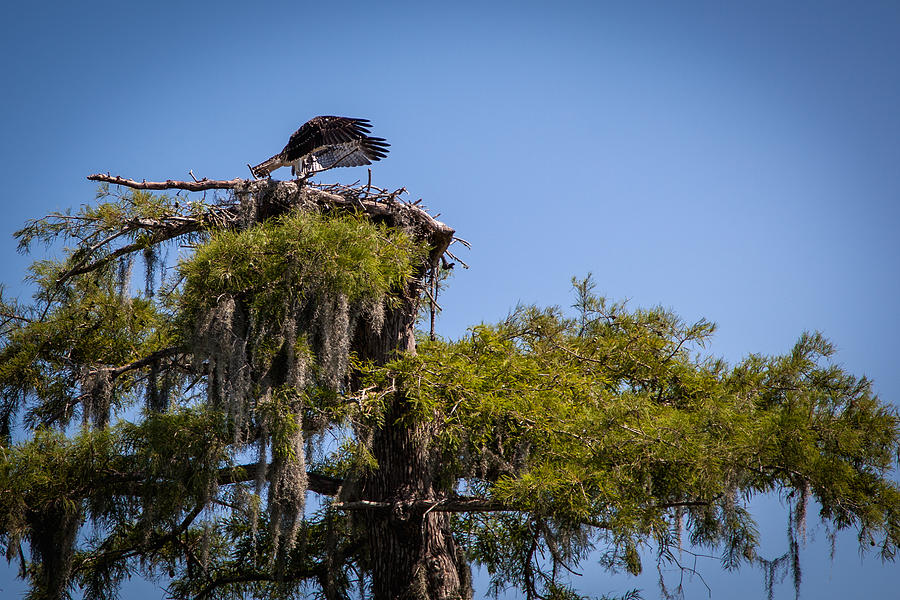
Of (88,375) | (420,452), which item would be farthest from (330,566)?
(88,375)

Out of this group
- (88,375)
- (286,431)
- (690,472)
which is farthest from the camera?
(88,375)

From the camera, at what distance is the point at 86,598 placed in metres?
8.75

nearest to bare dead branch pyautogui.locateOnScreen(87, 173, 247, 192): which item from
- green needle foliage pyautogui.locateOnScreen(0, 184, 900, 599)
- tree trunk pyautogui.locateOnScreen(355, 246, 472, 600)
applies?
green needle foliage pyautogui.locateOnScreen(0, 184, 900, 599)

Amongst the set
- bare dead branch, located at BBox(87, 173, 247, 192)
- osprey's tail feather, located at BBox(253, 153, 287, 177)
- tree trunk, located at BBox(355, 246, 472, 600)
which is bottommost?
tree trunk, located at BBox(355, 246, 472, 600)

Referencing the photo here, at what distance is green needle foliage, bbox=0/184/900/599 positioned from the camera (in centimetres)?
725

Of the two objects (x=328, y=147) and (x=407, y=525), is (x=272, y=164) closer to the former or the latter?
(x=328, y=147)

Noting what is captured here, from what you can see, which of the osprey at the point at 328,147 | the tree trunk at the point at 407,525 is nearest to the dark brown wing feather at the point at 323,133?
the osprey at the point at 328,147

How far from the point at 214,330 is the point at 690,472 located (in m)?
4.26

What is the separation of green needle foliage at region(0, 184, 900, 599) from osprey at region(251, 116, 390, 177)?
1.43m

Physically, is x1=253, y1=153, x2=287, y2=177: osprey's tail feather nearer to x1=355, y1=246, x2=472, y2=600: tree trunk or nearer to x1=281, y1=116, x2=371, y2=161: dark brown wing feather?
x1=281, y1=116, x2=371, y2=161: dark brown wing feather

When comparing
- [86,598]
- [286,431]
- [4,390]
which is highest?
[4,390]

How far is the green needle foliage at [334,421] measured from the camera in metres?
7.25

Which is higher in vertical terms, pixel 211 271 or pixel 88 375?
pixel 211 271

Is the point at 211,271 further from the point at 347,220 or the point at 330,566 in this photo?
the point at 330,566
